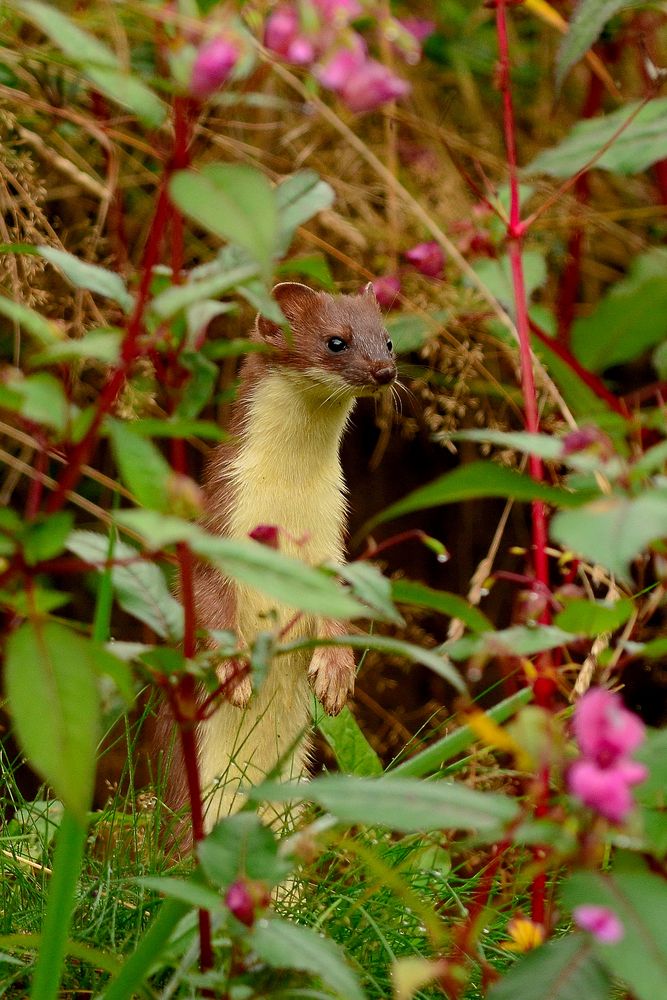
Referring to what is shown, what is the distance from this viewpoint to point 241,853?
3.99 ft

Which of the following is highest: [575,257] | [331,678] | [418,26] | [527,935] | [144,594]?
[418,26]

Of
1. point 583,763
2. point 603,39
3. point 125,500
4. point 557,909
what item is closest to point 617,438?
point 583,763

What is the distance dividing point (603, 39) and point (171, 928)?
2.36 metres

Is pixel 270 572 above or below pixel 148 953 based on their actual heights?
above

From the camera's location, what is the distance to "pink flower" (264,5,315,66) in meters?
1.21

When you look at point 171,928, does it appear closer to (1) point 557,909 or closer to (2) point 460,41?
(1) point 557,909

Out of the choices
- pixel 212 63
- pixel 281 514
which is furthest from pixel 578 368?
pixel 281 514

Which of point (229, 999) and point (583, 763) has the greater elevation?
point (583, 763)

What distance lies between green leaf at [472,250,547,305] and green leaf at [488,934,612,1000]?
908 millimetres

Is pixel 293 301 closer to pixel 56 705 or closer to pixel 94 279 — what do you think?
pixel 94 279

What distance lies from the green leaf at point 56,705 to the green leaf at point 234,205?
347 mm

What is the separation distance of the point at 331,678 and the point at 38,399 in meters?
1.59

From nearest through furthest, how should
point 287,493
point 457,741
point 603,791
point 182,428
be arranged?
point 603,791 < point 182,428 < point 457,741 < point 287,493

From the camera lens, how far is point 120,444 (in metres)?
1.12
